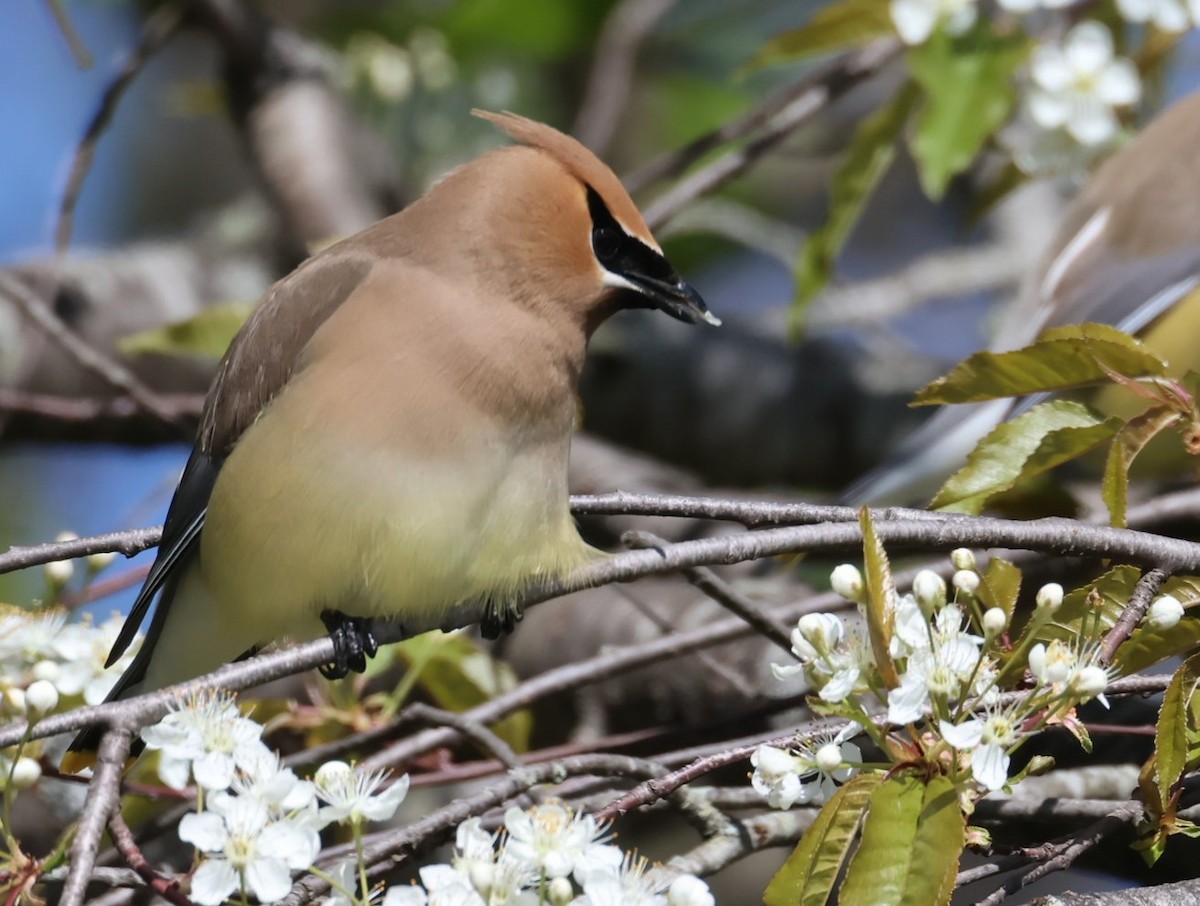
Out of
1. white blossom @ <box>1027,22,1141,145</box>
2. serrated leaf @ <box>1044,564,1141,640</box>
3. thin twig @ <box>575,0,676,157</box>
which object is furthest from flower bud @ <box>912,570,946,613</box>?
thin twig @ <box>575,0,676,157</box>

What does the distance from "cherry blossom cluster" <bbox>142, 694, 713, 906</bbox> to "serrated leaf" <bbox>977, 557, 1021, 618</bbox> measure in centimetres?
58

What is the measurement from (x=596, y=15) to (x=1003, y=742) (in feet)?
17.9

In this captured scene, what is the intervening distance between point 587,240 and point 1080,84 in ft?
4.58

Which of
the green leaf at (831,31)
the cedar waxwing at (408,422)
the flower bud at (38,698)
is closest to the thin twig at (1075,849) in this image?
the cedar waxwing at (408,422)

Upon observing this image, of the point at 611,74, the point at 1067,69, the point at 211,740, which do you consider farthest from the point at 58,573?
the point at 611,74

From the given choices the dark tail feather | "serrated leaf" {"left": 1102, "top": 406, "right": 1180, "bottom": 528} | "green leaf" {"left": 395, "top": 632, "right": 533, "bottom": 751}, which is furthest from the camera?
"green leaf" {"left": 395, "top": 632, "right": 533, "bottom": 751}

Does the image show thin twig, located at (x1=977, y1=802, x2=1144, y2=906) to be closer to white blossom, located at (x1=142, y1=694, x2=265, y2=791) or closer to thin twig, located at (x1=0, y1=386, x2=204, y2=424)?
white blossom, located at (x1=142, y1=694, x2=265, y2=791)

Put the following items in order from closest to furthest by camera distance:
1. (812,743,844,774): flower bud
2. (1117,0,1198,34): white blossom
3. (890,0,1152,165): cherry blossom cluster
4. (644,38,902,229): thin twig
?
1. (812,743,844,774): flower bud
2. (890,0,1152,165): cherry blossom cluster
3. (1117,0,1198,34): white blossom
4. (644,38,902,229): thin twig

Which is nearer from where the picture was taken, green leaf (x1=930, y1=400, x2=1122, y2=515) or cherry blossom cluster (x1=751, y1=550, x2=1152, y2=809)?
cherry blossom cluster (x1=751, y1=550, x2=1152, y2=809)

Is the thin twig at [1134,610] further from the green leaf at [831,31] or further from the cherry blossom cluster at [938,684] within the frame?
the green leaf at [831,31]

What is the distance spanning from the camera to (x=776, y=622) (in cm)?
279

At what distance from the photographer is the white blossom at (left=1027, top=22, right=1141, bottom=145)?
385 centimetres

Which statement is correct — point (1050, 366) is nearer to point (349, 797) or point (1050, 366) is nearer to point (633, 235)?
point (633, 235)

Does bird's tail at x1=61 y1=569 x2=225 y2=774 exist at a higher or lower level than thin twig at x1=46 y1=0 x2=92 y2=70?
lower
